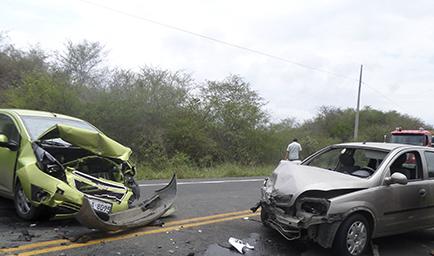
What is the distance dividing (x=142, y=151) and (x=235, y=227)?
38.7 ft

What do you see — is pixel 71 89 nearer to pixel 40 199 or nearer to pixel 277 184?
pixel 40 199

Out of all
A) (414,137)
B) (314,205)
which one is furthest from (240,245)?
(414,137)

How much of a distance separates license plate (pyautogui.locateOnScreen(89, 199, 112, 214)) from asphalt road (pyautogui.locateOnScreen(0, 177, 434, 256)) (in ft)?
1.04

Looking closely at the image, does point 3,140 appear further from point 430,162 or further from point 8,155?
point 430,162

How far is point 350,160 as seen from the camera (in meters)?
6.82

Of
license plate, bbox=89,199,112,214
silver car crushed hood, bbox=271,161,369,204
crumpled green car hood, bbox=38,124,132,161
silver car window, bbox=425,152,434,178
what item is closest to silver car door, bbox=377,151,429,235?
silver car window, bbox=425,152,434,178

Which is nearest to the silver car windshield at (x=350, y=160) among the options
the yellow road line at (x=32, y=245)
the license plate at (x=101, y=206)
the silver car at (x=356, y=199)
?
the silver car at (x=356, y=199)

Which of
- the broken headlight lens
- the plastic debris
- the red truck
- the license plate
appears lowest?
the plastic debris

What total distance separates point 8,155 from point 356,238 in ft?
17.1

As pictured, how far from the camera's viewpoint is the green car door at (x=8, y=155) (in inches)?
244

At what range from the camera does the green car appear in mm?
5434

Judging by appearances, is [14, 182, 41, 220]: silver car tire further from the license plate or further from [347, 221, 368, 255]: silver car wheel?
[347, 221, 368, 255]: silver car wheel

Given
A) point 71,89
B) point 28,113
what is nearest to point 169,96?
point 71,89

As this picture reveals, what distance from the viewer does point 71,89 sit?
54.4ft
